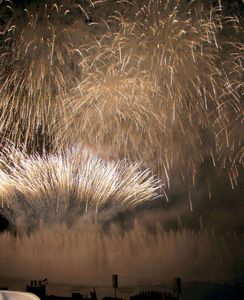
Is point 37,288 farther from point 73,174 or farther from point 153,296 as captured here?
point 73,174

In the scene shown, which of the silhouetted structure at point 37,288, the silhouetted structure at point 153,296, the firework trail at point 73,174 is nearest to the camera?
the firework trail at point 73,174

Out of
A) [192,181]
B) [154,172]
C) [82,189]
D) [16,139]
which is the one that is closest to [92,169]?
[82,189]

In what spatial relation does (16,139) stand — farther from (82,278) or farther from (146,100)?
(82,278)

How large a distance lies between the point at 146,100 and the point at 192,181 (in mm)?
6046

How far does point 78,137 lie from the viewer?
12.0 meters

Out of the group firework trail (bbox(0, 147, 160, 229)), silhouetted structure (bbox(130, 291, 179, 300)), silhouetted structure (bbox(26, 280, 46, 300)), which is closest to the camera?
firework trail (bbox(0, 147, 160, 229))

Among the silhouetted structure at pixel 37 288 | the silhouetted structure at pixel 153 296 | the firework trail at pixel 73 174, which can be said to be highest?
the firework trail at pixel 73 174

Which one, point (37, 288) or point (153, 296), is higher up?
point (37, 288)

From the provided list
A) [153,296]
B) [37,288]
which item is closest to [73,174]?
[153,296]

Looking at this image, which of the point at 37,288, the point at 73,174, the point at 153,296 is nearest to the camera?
the point at 73,174

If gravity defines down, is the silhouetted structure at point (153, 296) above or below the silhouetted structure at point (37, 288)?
below

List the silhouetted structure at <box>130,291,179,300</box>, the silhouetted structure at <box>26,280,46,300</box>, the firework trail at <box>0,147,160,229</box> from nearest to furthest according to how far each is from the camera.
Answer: the firework trail at <box>0,147,160,229</box> → the silhouetted structure at <box>130,291,179,300</box> → the silhouetted structure at <box>26,280,46,300</box>

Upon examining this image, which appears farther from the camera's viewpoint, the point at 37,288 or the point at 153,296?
the point at 37,288

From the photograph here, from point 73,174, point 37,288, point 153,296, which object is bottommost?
point 153,296
